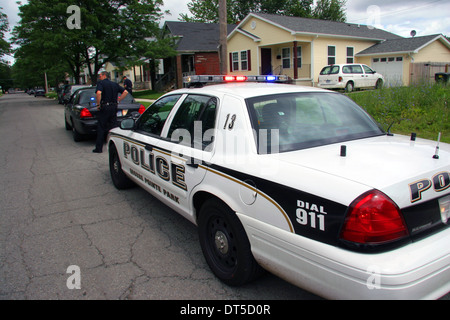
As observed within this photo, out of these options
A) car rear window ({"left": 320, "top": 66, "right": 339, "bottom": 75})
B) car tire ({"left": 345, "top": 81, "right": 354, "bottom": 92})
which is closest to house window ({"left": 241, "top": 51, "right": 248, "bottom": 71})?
car rear window ({"left": 320, "top": 66, "right": 339, "bottom": 75})

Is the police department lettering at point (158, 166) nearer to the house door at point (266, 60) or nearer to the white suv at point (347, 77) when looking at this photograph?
the white suv at point (347, 77)

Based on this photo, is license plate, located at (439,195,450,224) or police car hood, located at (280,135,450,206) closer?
police car hood, located at (280,135,450,206)

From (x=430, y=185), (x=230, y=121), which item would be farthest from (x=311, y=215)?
(x=230, y=121)

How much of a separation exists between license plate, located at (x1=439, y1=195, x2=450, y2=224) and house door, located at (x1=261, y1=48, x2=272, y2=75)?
952 inches

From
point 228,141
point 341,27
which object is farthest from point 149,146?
point 341,27

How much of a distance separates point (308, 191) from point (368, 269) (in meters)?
0.54

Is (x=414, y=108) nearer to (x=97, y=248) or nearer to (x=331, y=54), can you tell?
(x=97, y=248)

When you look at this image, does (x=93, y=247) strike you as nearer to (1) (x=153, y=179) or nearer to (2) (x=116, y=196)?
(1) (x=153, y=179)

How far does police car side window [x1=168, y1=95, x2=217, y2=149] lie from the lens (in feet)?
11.0

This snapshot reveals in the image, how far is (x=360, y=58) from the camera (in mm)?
25422

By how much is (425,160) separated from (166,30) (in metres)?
32.9

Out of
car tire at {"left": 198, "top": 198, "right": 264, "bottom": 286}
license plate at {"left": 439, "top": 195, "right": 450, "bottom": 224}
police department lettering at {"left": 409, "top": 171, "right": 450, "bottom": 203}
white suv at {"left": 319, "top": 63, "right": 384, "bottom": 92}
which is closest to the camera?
police department lettering at {"left": 409, "top": 171, "right": 450, "bottom": 203}

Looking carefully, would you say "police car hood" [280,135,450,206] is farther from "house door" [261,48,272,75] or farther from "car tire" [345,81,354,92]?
"house door" [261,48,272,75]

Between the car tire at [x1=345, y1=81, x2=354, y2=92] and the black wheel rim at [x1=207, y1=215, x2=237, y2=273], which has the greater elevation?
the car tire at [x1=345, y1=81, x2=354, y2=92]
